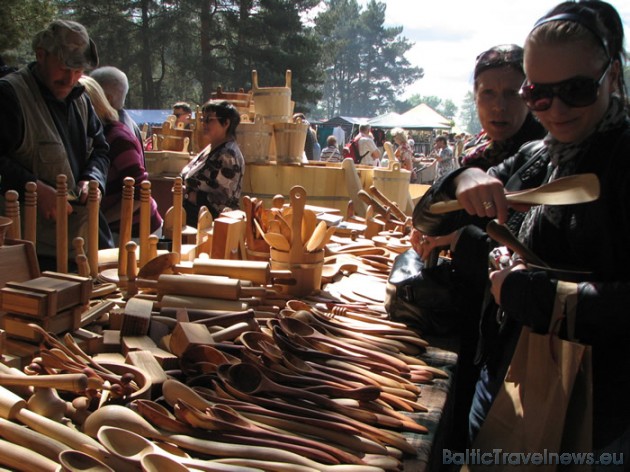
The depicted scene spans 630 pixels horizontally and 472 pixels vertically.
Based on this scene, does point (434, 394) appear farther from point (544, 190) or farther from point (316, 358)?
point (544, 190)

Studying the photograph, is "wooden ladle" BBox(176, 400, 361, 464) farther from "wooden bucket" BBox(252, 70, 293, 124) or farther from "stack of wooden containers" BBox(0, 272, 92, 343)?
Answer: "wooden bucket" BBox(252, 70, 293, 124)

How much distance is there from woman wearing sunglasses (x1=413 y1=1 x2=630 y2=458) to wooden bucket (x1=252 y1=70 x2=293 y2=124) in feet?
13.8

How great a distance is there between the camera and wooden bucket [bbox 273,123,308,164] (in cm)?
527

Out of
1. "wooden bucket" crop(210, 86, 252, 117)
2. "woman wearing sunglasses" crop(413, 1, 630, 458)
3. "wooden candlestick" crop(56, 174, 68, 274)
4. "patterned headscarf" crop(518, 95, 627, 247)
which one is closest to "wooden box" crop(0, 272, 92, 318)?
"wooden candlestick" crop(56, 174, 68, 274)

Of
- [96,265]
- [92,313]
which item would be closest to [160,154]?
[96,265]

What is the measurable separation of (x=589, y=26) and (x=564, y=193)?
1.09 ft

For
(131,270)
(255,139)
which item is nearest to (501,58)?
(131,270)

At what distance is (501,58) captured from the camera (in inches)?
68.9

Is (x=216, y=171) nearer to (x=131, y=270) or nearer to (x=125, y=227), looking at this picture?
(x=125, y=227)

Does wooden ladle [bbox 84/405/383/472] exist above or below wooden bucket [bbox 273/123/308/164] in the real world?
below

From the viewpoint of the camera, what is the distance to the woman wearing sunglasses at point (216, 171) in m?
3.22

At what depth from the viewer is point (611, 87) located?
1.13 meters

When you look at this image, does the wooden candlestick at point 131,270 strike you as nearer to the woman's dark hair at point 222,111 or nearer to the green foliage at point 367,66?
the woman's dark hair at point 222,111

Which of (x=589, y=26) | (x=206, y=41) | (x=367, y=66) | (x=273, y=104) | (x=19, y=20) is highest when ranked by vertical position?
(x=367, y=66)
